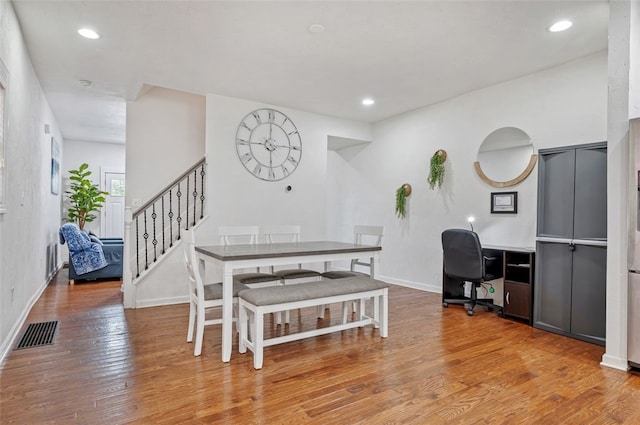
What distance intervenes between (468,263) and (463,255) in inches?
4.1

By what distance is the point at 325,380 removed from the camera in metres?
2.49

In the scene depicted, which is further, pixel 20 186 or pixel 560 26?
pixel 20 186

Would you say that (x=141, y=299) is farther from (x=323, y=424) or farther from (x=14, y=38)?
(x=323, y=424)

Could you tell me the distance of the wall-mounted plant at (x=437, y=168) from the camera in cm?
521

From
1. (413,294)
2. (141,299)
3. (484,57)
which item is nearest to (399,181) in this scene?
(413,294)

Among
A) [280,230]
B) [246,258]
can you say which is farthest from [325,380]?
[280,230]

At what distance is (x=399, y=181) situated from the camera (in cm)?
596

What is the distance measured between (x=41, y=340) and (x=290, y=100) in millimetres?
3934

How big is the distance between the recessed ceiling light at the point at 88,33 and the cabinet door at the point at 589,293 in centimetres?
477

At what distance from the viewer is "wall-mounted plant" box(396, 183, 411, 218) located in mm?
5764

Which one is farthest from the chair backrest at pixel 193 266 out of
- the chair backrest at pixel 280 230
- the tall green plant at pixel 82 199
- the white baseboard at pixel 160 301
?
the tall green plant at pixel 82 199

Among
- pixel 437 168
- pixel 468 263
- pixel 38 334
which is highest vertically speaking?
pixel 437 168

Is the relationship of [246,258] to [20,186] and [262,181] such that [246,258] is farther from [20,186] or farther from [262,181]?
[262,181]

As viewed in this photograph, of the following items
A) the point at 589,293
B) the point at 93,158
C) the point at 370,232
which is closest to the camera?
the point at 589,293
